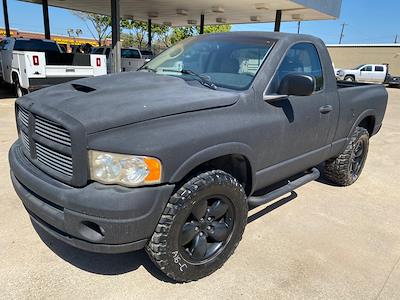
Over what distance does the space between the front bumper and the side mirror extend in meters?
1.40

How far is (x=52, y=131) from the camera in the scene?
2305mm

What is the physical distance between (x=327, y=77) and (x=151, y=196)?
2648mm

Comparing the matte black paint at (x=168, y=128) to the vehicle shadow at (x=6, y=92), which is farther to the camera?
the vehicle shadow at (x=6, y=92)

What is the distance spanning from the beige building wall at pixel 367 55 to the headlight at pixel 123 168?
39600 millimetres

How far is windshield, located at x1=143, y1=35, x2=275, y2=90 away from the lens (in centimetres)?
308

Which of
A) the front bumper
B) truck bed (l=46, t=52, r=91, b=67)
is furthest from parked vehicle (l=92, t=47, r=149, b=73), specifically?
the front bumper

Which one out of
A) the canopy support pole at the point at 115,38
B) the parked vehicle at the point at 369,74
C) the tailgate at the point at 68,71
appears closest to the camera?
the tailgate at the point at 68,71

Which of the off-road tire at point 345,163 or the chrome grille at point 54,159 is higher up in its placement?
the chrome grille at point 54,159

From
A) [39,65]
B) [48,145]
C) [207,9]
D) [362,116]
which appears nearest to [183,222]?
[48,145]

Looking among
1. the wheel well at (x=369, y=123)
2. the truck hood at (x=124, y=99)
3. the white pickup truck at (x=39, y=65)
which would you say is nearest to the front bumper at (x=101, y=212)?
the truck hood at (x=124, y=99)

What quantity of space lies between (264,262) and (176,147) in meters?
1.40

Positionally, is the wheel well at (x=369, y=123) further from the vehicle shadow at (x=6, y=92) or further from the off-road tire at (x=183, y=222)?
the vehicle shadow at (x=6, y=92)

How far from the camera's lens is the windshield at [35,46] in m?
11.1

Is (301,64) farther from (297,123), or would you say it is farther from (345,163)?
(345,163)
